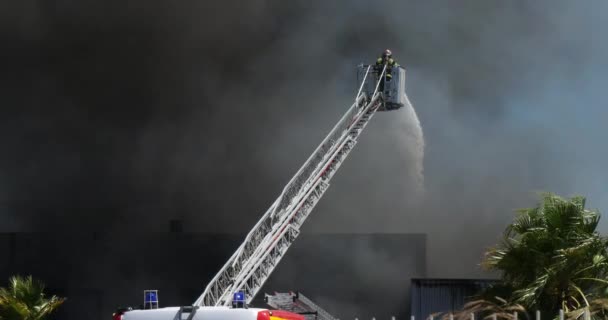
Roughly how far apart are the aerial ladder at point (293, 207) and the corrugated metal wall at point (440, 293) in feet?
12.4

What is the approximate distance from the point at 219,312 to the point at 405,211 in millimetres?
36369

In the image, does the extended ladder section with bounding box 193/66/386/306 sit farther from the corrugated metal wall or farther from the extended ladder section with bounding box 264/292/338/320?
the corrugated metal wall

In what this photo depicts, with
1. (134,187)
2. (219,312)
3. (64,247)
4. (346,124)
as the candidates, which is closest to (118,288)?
(64,247)

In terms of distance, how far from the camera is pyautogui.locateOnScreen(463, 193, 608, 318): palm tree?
24750 mm

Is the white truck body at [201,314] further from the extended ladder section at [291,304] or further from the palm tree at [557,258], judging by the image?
the extended ladder section at [291,304]

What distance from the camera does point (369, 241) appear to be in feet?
140

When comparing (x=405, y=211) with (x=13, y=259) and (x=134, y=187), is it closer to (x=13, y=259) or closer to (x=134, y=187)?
(x=134, y=187)

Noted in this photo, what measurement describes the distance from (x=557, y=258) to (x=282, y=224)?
1103 cm

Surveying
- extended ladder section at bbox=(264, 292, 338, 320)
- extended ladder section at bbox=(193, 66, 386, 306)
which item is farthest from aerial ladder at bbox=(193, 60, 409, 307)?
extended ladder section at bbox=(264, 292, 338, 320)

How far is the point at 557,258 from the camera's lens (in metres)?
25.0

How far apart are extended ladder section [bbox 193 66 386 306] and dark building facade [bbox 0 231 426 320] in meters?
5.83

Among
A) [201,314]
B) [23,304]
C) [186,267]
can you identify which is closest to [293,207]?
[23,304]

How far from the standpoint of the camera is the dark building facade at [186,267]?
42344 mm

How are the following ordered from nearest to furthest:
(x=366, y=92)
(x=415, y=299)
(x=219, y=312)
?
(x=219, y=312)
(x=415, y=299)
(x=366, y=92)
